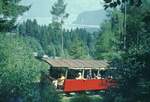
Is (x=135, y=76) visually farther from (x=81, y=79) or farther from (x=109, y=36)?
(x=109, y=36)

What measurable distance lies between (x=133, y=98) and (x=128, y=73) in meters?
1.83

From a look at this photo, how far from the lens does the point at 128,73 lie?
1908 cm

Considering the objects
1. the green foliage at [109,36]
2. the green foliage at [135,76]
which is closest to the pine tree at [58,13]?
the green foliage at [109,36]

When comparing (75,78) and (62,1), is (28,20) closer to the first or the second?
(62,1)

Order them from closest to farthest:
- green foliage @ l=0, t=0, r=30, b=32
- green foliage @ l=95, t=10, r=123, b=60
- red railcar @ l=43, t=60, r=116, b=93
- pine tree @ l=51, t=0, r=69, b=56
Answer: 1. green foliage @ l=0, t=0, r=30, b=32
2. red railcar @ l=43, t=60, r=116, b=93
3. green foliage @ l=95, t=10, r=123, b=60
4. pine tree @ l=51, t=0, r=69, b=56

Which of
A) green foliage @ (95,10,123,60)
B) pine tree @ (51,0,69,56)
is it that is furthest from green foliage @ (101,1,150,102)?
pine tree @ (51,0,69,56)

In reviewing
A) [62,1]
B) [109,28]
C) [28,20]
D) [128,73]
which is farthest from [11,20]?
[28,20]

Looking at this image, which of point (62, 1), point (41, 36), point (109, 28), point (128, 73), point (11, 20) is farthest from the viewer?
point (41, 36)

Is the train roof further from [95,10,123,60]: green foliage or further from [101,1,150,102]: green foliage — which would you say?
[95,10,123,60]: green foliage

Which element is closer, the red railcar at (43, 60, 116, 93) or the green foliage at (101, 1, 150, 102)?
the green foliage at (101, 1, 150, 102)

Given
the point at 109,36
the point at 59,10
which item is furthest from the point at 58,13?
the point at 109,36

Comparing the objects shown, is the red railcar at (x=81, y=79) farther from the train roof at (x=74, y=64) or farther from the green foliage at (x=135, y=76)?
the green foliage at (x=135, y=76)

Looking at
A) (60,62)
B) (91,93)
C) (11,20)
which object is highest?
(11,20)

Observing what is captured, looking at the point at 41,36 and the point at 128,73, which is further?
the point at 41,36
